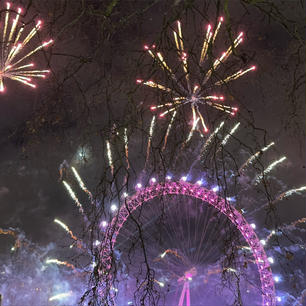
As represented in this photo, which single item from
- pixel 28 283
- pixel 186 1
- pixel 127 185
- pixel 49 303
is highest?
pixel 28 283

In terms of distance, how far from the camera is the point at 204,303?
206 ft

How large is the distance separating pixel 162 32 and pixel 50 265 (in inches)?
→ 3070

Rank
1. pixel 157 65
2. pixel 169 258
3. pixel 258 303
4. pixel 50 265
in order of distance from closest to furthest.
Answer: pixel 157 65 → pixel 169 258 → pixel 258 303 → pixel 50 265

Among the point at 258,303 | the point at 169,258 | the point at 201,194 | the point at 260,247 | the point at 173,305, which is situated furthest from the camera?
the point at 173,305

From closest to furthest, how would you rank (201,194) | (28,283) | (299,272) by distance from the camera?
(201,194) < (28,283) < (299,272)

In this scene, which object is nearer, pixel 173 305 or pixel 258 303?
pixel 258 303

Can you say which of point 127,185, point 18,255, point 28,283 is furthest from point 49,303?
point 127,185

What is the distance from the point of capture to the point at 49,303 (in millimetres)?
64188

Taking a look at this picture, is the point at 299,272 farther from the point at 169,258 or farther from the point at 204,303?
the point at 169,258

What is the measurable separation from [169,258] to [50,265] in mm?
42757

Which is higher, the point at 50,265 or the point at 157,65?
the point at 50,265

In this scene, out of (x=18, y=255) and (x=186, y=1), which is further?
(x=18, y=255)

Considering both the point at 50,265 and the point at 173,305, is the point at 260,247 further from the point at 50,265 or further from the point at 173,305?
the point at 50,265

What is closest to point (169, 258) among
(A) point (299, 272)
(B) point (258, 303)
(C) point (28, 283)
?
(B) point (258, 303)
